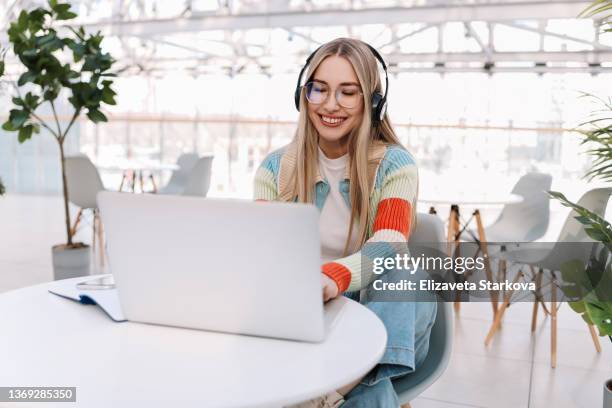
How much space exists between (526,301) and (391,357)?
117 inches

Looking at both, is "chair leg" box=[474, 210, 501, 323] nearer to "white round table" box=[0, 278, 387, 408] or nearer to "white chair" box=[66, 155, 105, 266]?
"white round table" box=[0, 278, 387, 408]

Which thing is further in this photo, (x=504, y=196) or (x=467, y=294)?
(x=467, y=294)

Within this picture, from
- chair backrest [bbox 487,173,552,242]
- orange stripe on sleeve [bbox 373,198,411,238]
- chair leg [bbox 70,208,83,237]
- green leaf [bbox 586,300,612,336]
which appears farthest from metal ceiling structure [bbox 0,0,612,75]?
orange stripe on sleeve [bbox 373,198,411,238]

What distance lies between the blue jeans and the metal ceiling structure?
626cm

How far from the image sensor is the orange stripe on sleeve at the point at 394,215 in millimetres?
1474

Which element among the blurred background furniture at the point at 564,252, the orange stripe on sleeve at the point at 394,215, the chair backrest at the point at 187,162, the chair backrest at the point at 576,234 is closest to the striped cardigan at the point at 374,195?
the orange stripe on sleeve at the point at 394,215

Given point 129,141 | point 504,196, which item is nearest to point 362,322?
point 504,196

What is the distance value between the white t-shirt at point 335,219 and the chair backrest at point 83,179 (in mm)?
3529

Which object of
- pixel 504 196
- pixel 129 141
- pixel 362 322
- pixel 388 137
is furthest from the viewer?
pixel 129 141

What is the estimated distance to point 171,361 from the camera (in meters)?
1.00

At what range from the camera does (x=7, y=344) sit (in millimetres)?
1053

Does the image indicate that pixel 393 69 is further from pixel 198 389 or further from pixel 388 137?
pixel 198 389

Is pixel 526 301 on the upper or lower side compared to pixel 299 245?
lower

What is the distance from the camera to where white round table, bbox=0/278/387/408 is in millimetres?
877
